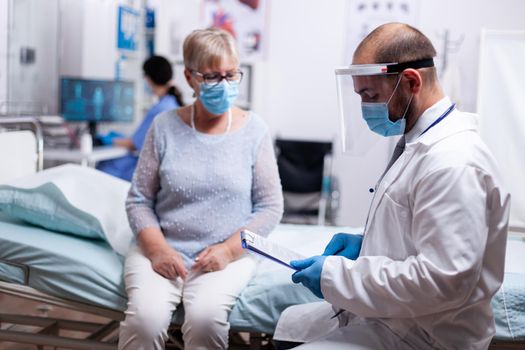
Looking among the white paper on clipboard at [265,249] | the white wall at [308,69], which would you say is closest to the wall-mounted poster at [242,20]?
the white wall at [308,69]

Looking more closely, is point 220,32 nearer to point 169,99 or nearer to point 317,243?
point 317,243

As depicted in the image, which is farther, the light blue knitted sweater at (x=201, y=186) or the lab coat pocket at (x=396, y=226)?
the light blue knitted sweater at (x=201, y=186)

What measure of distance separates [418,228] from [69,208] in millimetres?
1224

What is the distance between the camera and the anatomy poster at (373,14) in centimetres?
466

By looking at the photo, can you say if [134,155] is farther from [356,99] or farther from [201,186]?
[356,99]

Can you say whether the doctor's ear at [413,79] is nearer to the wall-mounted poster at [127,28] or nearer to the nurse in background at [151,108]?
the nurse in background at [151,108]

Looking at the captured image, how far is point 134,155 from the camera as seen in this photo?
3883 millimetres

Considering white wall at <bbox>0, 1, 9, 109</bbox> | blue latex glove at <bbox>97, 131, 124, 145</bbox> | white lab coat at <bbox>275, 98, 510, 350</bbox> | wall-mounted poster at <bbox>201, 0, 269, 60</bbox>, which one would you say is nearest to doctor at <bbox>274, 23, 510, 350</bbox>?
white lab coat at <bbox>275, 98, 510, 350</bbox>

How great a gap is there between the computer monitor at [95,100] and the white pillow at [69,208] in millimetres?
2092

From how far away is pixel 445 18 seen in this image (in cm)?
461

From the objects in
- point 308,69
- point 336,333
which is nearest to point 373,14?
point 308,69

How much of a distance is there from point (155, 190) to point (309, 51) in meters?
3.37

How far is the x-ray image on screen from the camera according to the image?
163 inches

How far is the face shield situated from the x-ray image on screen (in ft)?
9.75
